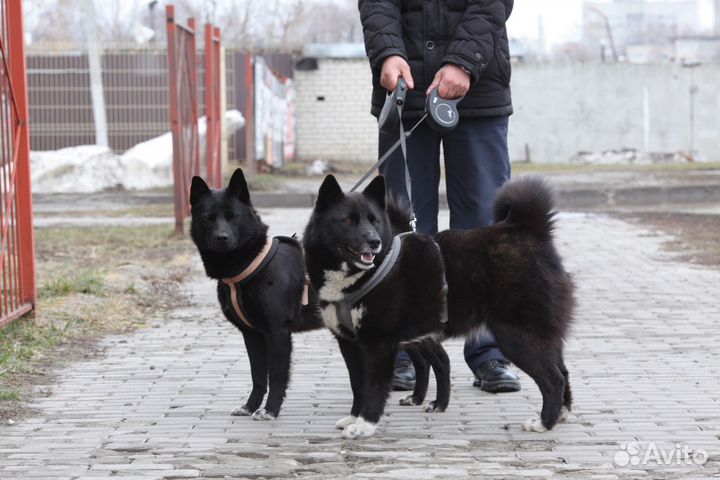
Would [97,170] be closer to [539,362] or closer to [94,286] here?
[94,286]

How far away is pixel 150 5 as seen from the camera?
1220 inches

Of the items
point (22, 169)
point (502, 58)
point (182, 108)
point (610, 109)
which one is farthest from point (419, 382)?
point (610, 109)

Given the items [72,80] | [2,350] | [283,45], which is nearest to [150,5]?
[283,45]

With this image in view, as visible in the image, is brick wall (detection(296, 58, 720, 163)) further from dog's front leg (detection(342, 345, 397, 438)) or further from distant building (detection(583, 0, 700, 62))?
distant building (detection(583, 0, 700, 62))

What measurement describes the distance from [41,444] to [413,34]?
8.27ft

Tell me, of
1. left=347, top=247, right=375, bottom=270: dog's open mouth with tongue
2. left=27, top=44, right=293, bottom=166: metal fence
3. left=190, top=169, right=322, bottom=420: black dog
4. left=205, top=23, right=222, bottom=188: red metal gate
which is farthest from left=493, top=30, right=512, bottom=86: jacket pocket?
left=27, top=44, right=293, bottom=166: metal fence

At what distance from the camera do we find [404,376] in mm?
5383

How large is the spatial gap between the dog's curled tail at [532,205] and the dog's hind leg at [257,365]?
1263 millimetres

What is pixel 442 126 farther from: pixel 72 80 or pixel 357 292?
pixel 72 80

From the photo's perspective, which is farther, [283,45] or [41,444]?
[283,45]

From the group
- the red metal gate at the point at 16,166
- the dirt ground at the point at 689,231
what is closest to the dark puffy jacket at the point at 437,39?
the red metal gate at the point at 16,166

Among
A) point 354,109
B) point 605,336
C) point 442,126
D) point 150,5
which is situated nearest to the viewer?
point 442,126

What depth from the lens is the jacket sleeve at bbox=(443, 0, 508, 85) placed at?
4.97 metres

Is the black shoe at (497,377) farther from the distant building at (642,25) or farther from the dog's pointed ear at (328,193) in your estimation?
the distant building at (642,25)
